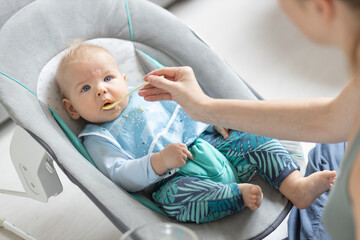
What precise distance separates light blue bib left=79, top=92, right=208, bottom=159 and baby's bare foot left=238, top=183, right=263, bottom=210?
0.28 meters

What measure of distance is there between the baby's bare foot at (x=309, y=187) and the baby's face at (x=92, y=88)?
0.59 metres

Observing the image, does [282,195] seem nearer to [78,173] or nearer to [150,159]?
[150,159]

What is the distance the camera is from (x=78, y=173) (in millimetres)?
1282

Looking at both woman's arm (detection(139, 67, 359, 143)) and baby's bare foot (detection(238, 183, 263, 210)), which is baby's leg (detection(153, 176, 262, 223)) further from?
woman's arm (detection(139, 67, 359, 143))

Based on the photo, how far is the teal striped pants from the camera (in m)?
1.31

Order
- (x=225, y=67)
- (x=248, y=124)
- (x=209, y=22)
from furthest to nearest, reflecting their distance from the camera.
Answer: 1. (x=209, y=22)
2. (x=225, y=67)
3. (x=248, y=124)

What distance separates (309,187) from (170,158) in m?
0.39

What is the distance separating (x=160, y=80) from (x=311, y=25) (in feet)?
2.01

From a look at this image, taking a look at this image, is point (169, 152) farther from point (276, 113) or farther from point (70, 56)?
point (70, 56)

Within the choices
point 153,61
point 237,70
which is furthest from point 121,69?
point 237,70

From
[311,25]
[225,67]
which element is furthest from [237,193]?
[311,25]

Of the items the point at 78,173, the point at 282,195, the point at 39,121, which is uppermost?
the point at 39,121

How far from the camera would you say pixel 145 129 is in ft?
5.00

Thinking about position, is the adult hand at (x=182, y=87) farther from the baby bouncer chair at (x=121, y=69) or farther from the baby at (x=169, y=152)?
the baby bouncer chair at (x=121, y=69)
